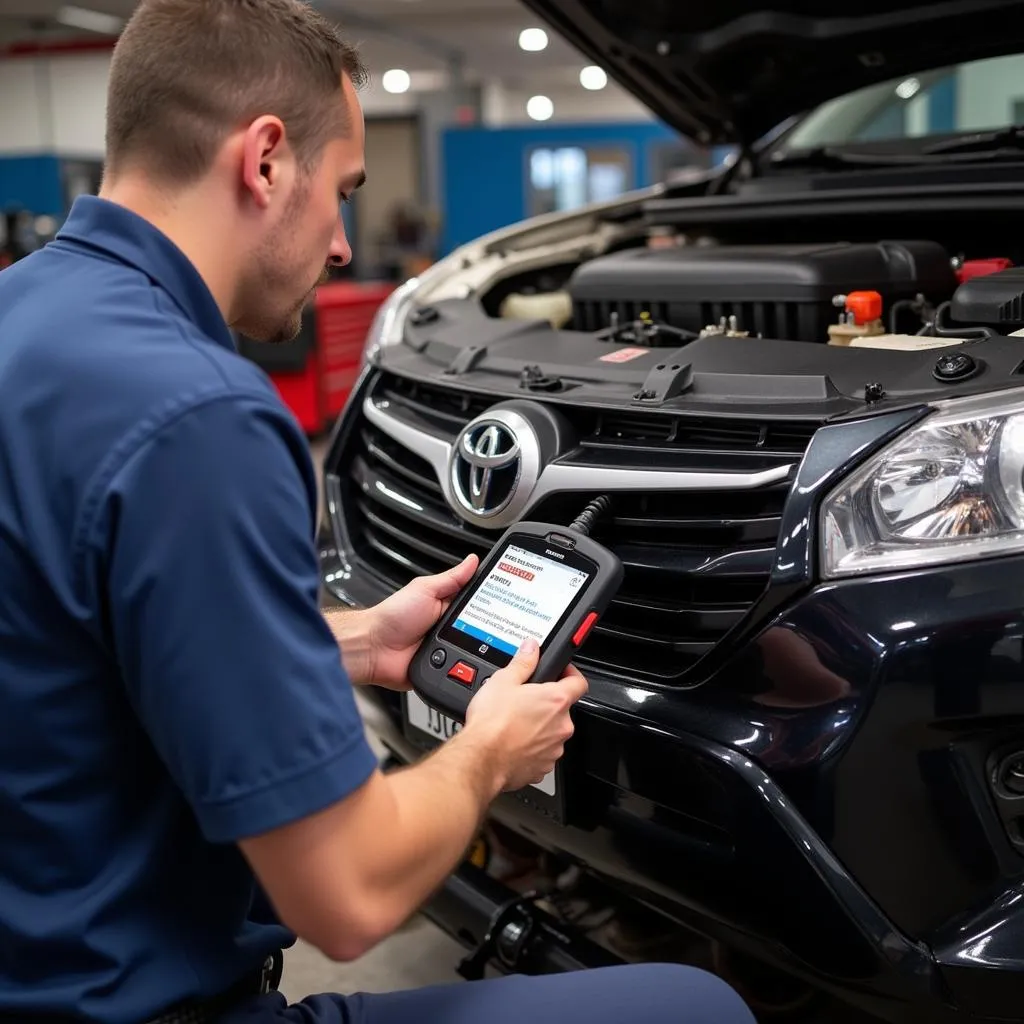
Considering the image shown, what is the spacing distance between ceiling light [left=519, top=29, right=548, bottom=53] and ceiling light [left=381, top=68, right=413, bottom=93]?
2486mm

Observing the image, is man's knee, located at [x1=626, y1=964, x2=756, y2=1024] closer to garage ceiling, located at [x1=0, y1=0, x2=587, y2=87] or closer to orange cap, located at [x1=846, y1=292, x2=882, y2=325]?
orange cap, located at [x1=846, y1=292, x2=882, y2=325]

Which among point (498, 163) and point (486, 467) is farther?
point (498, 163)

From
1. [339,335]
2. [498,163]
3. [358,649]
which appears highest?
[498,163]

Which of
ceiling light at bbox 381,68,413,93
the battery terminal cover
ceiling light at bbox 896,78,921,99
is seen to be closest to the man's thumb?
the battery terminal cover

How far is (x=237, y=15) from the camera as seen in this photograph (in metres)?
0.97

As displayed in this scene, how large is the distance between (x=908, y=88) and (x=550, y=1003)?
2341 mm

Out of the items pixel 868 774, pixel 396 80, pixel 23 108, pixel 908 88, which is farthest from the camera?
pixel 396 80

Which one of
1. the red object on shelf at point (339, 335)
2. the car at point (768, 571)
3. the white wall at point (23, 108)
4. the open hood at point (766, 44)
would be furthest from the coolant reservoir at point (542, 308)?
the white wall at point (23, 108)

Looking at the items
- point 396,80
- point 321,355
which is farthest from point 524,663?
point 396,80

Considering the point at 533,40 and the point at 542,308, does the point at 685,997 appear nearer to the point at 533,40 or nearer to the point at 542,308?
the point at 542,308

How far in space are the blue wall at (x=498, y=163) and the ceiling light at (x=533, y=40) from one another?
93cm

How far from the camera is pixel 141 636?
0.80 m

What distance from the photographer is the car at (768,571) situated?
116 cm

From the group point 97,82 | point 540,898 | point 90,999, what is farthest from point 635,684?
point 97,82
